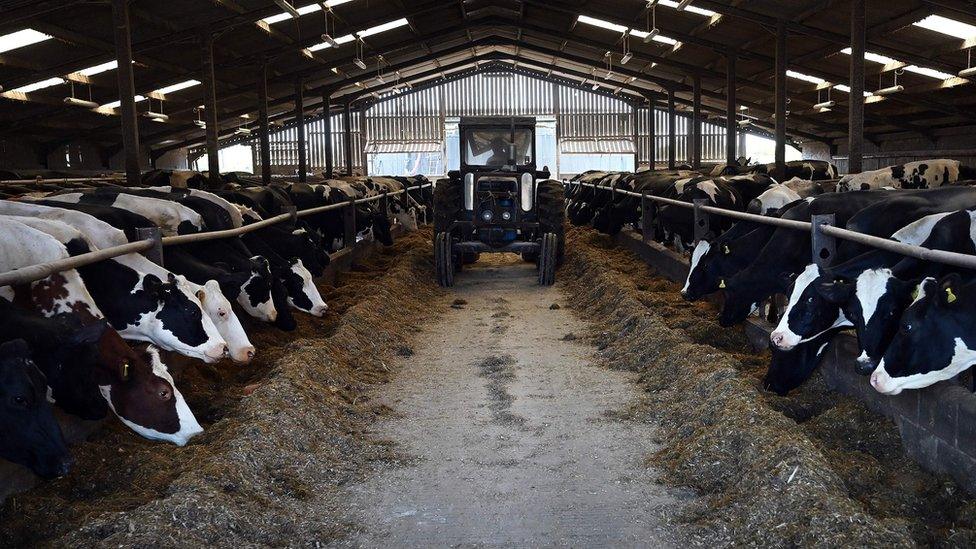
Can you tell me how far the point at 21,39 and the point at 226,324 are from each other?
13382 millimetres

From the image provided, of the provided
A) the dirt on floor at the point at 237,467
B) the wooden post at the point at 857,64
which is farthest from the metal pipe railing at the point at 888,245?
the wooden post at the point at 857,64

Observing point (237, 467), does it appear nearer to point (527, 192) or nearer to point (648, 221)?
point (527, 192)

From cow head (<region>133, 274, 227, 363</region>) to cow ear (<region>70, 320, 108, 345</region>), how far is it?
1.37 meters

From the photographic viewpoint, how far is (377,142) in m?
42.3

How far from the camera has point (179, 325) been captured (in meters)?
6.53

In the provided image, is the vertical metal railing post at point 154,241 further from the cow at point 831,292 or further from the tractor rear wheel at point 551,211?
the tractor rear wheel at point 551,211

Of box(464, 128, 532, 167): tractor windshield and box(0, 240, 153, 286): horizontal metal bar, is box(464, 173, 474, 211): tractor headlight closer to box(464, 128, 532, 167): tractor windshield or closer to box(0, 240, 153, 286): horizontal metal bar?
box(464, 128, 532, 167): tractor windshield

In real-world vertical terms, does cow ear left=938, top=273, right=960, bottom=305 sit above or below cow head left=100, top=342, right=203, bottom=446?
above

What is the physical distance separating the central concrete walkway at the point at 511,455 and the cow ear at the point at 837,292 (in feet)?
4.68

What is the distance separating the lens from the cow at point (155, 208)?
921 centimetres

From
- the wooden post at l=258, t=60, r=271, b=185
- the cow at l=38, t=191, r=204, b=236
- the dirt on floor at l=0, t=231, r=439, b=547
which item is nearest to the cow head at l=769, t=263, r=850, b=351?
the dirt on floor at l=0, t=231, r=439, b=547

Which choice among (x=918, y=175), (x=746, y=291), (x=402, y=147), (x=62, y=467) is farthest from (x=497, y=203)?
(x=402, y=147)

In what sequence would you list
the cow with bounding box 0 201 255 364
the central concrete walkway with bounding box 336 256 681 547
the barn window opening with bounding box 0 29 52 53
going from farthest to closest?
the barn window opening with bounding box 0 29 52 53, the cow with bounding box 0 201 255 364, the central concrete walkway with bounding box 336 256 681 547

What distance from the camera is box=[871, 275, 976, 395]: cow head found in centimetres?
502
